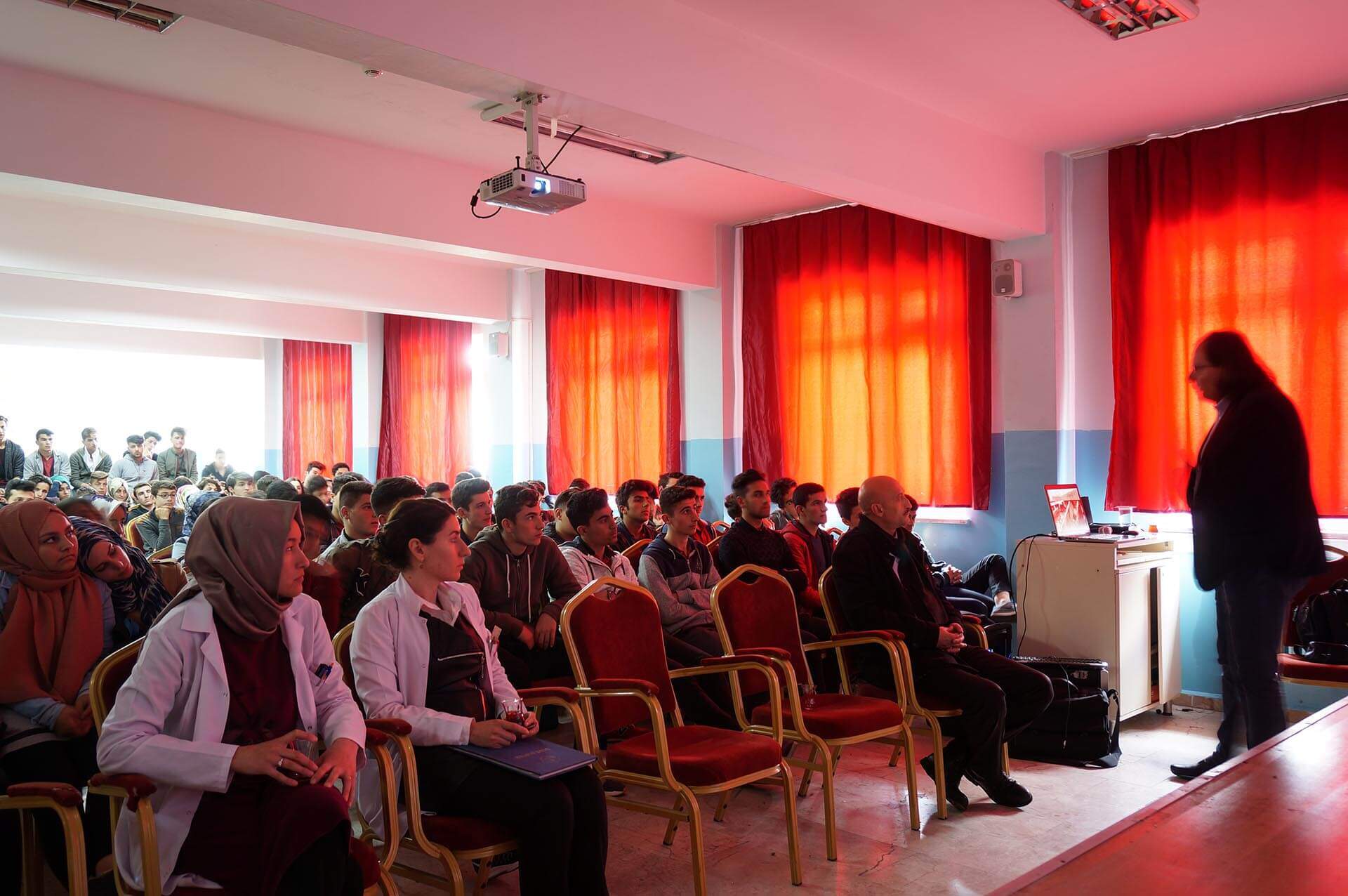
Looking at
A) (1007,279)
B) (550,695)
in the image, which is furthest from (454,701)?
(1007,279)

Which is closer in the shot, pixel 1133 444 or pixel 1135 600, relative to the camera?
pixel 1135 600

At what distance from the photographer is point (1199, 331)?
5469 millimetres

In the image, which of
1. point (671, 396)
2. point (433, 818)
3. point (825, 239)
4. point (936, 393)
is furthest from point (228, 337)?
point (433, 818)

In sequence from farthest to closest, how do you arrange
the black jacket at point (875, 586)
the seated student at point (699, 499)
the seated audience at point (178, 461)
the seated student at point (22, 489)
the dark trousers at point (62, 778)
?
the seated audience at point (178, 461) < the seated student at point (22, 489) < the seated student at point (699, 499) < the black jacket at point (875, 586) < the dark trousers at point (62, 778)

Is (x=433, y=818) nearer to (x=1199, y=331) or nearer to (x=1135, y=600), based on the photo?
(x=1135, y=600)

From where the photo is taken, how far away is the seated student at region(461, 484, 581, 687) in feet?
12.3

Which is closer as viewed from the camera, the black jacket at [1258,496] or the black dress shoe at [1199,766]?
the black jacket at [1258,496]

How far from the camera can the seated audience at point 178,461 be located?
1105cm

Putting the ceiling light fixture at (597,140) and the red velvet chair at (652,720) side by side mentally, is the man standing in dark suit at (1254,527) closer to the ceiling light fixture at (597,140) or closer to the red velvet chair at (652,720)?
the red velvet chair at (652,720)

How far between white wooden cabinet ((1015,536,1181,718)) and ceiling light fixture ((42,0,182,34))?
478 centimetres

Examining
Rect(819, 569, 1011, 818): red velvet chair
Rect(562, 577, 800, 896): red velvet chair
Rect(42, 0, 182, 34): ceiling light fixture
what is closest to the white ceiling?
Rect(42, 0, 182, 34): ceiling light fixture

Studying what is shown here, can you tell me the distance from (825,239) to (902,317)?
857mm

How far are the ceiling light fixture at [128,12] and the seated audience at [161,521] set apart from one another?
123 inches

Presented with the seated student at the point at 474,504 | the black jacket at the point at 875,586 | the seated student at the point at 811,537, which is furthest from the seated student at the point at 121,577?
the seated student at the point at 811,537
